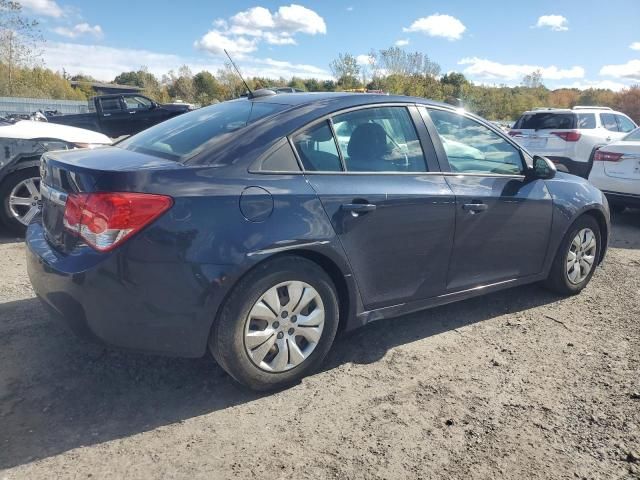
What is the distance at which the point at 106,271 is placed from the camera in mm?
2467

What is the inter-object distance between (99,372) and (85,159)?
124 centimetres

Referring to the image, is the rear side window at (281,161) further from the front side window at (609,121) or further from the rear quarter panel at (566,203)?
the front side window at (609,121)

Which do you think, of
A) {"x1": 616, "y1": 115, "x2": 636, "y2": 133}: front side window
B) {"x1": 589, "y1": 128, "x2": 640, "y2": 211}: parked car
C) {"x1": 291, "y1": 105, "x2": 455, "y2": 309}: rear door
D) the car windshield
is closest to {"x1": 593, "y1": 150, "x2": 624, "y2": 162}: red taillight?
{"x1": 589, "y1": 128, "x2": 640, "y2": 211}: parked car

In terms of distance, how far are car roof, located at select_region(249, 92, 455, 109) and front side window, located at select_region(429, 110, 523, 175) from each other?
19cm

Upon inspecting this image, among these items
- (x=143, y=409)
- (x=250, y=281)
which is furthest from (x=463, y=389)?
(x=143, y=409)

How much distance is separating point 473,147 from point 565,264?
4.68 ft

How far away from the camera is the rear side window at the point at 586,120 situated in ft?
37.7

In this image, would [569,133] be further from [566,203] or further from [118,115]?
[118,115]

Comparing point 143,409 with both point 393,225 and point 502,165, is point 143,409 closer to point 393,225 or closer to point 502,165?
point 393,225

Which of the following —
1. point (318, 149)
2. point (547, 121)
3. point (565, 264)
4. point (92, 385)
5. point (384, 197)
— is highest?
point (547, 121)

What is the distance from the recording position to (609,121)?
1227 centimetres

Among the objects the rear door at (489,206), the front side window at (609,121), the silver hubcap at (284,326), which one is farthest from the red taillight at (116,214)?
the front side window at (609,121)

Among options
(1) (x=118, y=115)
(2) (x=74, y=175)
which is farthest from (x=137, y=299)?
(1) (x=118, y=115)

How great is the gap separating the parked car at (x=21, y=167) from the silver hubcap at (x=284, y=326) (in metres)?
3.99
